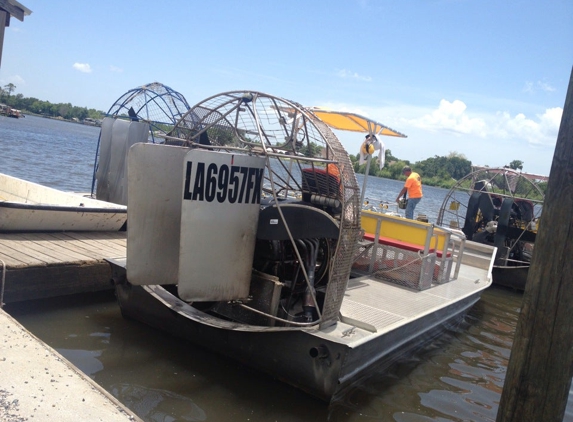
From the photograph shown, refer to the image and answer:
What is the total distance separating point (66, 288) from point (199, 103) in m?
3.24

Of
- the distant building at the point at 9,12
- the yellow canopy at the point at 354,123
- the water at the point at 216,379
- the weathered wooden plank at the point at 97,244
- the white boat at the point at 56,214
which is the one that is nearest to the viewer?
the water at the point at 216,379

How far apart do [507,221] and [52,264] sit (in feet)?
35.9

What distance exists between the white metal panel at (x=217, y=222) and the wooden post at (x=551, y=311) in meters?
3.02

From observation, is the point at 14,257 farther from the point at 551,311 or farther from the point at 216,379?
the point at 551,311

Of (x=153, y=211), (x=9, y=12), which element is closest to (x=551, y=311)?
(x=153, y=211)

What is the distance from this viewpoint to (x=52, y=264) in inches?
276

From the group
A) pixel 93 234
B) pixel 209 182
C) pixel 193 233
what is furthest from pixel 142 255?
pixel 93 234

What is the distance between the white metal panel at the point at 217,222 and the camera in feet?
17.4

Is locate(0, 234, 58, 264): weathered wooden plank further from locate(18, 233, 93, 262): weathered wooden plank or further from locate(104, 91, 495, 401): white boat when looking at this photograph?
locate(104, 91, 495, 401): white boat

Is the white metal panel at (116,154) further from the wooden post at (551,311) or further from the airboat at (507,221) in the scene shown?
the wooden post at (551,311)

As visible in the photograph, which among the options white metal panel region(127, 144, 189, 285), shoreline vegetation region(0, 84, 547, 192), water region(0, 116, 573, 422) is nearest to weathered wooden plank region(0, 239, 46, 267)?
water region(0, 116, 573, 422)

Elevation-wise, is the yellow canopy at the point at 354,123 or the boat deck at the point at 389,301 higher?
the yellow canopy at the point at 354,123

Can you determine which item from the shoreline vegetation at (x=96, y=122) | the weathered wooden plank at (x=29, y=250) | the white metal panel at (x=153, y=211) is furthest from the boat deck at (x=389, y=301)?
the shoreline vegetation at (x=96, y=122)

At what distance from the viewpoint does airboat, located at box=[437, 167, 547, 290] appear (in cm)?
1348
